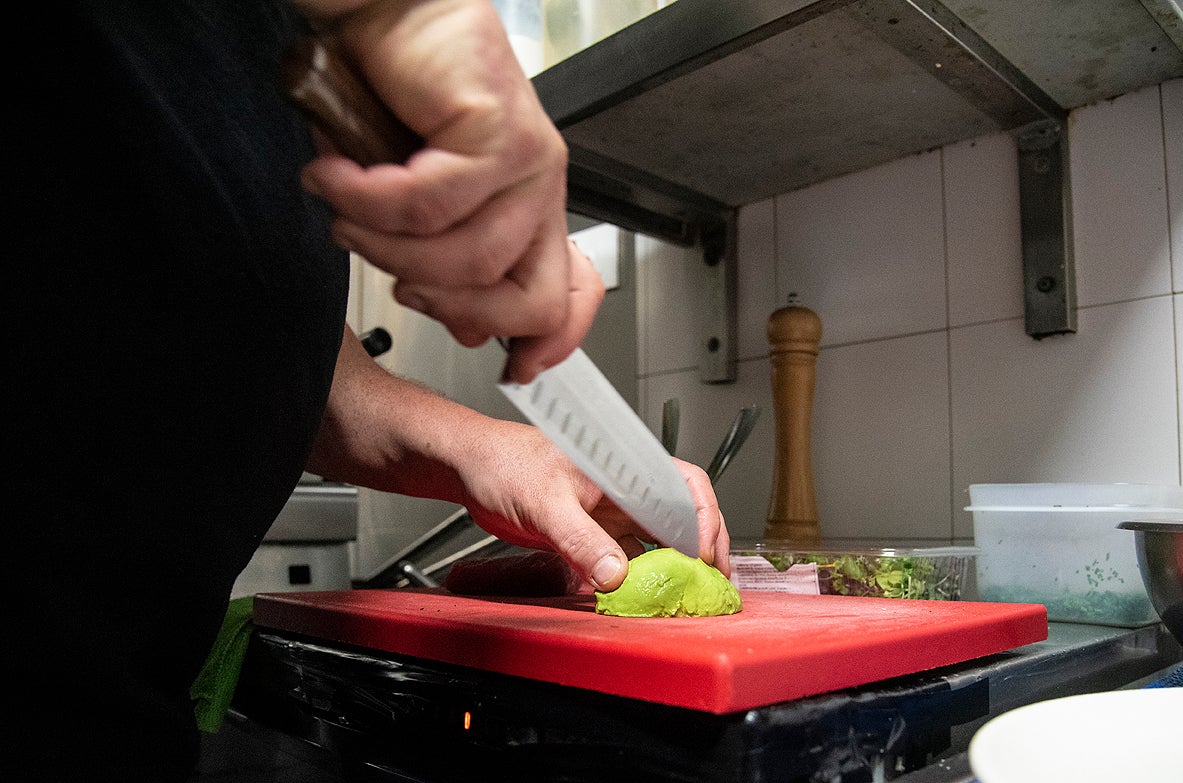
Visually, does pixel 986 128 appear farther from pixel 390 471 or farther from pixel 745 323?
pixel 390 471

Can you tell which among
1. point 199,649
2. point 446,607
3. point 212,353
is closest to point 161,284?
point 212,353

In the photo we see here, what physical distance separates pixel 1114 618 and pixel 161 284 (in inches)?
36.5

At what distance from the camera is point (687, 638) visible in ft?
1.83

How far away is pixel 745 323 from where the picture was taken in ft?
4.85

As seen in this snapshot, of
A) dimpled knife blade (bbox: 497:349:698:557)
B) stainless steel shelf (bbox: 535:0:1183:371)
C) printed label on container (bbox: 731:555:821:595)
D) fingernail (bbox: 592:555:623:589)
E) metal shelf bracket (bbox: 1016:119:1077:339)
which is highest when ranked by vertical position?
stainless steel shelf (bbox: 535:0:1183:371)

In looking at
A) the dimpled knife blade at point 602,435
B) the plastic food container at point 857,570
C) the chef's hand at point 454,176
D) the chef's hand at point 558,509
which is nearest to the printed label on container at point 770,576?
the plastic food container at point 857,570

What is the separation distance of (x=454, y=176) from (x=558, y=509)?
1.66 feet

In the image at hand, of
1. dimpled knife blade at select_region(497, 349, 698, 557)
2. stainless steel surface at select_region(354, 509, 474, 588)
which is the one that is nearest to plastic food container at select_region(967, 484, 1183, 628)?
dimpled knife blade at select_region(497, 349, 698, 557)

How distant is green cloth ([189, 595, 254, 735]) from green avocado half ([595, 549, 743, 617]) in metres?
0.36

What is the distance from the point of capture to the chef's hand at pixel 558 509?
77cm

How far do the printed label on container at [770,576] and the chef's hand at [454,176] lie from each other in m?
0.70

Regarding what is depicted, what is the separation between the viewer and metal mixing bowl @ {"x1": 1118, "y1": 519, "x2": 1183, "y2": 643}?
738 mm

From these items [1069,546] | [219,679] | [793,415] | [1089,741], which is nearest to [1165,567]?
[1069,546]

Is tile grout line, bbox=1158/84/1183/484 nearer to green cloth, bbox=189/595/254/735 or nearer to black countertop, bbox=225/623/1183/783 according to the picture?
black countertop, bbox=225/623/1183/783
